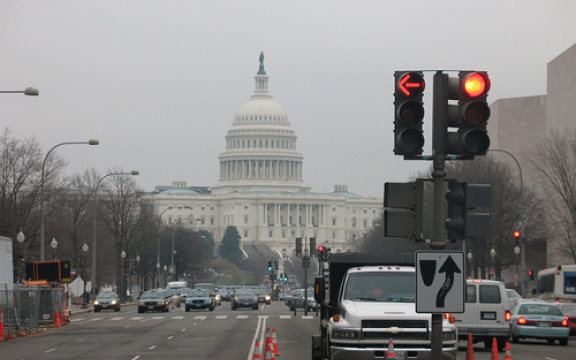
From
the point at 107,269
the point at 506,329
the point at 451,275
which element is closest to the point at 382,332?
the point at 451,275

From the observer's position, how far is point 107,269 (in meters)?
111

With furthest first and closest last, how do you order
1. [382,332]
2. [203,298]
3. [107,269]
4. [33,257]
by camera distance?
[107,269] < [33,257] < [203,298] < [382,332]

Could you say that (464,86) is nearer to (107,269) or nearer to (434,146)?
(434,146)

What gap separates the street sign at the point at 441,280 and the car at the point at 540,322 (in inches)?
900

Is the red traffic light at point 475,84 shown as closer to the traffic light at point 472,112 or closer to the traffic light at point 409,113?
the traffic light at point 472,112

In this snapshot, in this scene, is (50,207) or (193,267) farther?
(193,267)

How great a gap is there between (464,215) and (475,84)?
4.89 feet

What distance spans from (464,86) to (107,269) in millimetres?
99490

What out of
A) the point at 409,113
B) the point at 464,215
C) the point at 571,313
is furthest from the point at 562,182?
the point at 409,113

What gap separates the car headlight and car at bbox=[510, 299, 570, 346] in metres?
18.5

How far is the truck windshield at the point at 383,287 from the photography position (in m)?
18.9

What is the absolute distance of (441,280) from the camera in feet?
44.3

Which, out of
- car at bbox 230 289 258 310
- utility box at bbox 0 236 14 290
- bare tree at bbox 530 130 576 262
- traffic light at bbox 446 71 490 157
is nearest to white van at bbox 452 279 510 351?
traffic light at bbox 446 71 490 157

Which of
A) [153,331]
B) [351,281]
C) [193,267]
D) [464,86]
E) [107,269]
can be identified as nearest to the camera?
[464,86]
